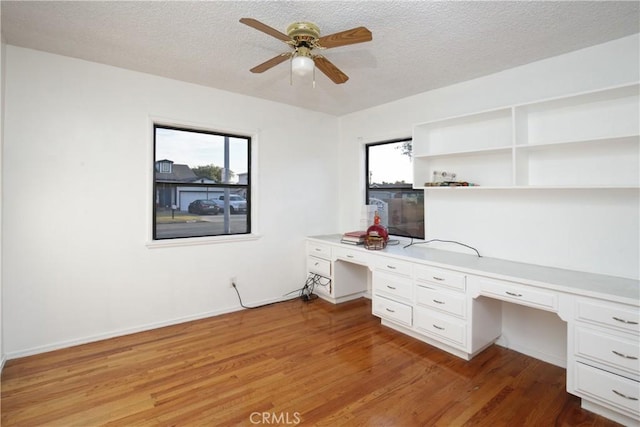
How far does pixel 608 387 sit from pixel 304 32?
2.84m

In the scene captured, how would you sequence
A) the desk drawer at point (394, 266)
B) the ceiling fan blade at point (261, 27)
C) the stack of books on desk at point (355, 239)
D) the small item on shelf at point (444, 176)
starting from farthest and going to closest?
the stack of books on desk at point (355, 239), the small item on shelf at point (444, 176), the desk drawer at point (394, 266), the ceiling fan blade at point (261, 27)

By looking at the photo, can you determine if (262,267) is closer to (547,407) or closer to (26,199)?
(26,199)

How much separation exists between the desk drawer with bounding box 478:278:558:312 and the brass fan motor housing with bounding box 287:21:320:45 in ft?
7.03

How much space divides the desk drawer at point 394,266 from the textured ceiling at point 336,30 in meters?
1.82

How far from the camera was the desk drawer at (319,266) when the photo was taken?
12.9ft

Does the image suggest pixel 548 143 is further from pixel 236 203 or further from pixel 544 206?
pixel 236 203

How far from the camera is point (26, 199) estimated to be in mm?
2584

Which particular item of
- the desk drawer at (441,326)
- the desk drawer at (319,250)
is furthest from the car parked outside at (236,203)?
the desk drawer at (441,326)

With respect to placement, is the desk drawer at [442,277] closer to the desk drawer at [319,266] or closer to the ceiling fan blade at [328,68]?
the desk drawer at [319,266]

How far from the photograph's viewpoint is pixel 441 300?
2689 millimetres

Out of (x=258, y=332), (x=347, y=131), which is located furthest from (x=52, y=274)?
(x=347, y=131)

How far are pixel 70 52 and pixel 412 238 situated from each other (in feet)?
12.4

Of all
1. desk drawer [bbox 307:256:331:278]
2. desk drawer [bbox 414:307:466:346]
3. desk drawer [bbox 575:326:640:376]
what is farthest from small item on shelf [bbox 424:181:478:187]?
desk drawer [bbox 307:256:331:278]

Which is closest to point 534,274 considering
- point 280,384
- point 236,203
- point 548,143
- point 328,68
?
point 548,143
